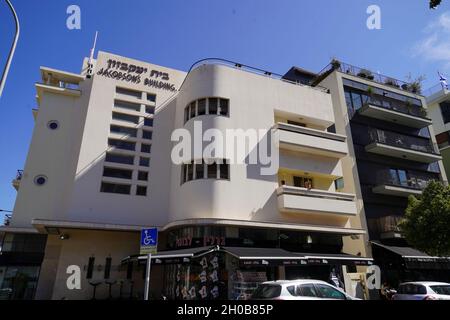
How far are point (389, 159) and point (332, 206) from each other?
943cm

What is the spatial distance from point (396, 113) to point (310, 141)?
1093 centimetres

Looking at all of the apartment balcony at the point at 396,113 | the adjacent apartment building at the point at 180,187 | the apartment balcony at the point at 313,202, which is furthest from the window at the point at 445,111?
the apartment balcony at the point at 313,202

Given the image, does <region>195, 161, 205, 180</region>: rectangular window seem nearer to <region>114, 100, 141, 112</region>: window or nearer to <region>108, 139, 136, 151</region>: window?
<region>108, 139, 136, 151</region>: window

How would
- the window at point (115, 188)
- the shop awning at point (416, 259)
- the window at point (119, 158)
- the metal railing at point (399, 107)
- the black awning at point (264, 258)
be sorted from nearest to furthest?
the black awning at point (264, 258) < the shop awning at point (416, 259) < the window at point (115, 188) < the window at point (119, 158) < the metal railing at point (399, 107)

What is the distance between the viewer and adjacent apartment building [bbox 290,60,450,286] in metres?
20.5

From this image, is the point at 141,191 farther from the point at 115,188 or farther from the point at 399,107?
the point at 399,107

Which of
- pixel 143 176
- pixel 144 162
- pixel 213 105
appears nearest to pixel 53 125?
pixel 144 162

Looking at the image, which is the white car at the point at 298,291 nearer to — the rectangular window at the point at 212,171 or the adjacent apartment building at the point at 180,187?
the adjacent apartment building at the point at 180,187

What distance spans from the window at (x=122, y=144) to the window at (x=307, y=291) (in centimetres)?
1579

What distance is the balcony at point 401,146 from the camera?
78.4ft

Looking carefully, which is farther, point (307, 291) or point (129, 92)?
point (129, 92)

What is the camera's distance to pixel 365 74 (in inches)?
1083

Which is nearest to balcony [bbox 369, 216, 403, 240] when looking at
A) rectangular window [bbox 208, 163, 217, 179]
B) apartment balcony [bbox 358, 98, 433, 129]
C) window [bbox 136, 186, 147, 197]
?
apartment balcony [bbox 358, 98, 433, 129]

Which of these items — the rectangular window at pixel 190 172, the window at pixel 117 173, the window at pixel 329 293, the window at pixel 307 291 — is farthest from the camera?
the window at pixel 117 173
